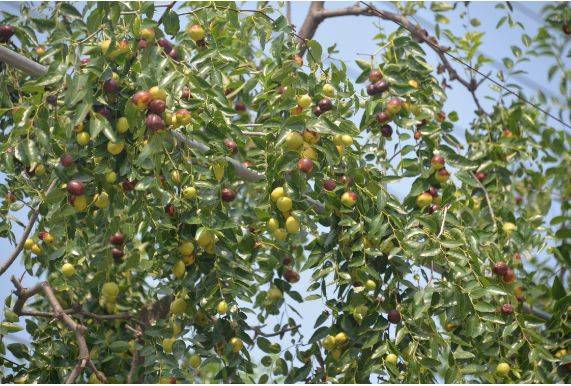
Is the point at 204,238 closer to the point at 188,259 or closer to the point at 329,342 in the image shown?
the point at 188,259

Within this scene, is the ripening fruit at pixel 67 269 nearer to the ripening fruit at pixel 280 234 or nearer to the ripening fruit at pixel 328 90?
the ripening fruit at pixel 280 234

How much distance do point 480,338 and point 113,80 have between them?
1.24 meters

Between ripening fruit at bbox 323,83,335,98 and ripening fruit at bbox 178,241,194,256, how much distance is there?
53 cm

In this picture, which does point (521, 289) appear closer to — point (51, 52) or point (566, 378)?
point (566, 378)

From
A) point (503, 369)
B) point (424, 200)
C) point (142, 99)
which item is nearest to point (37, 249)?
point (142, 99)

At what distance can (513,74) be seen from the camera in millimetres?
3373

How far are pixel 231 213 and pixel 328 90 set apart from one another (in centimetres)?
63

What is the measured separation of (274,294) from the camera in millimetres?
2588

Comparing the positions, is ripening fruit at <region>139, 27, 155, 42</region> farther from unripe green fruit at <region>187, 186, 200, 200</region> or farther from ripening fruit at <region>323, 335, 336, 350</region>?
ripening fruit at <region>323, 335, 336, 350</region>

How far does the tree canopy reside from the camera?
6.37ft

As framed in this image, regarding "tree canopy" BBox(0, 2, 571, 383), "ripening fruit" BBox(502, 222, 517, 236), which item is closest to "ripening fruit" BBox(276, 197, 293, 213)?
"tree canopy" BBox(0, 2, 571, 383)

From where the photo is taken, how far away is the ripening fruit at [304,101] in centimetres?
210

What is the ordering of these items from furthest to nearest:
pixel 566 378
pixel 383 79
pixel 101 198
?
pixel 383 79 < pixel 566 378 < pixel 101 198

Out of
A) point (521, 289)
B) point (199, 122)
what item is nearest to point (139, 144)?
point (199, 122)
